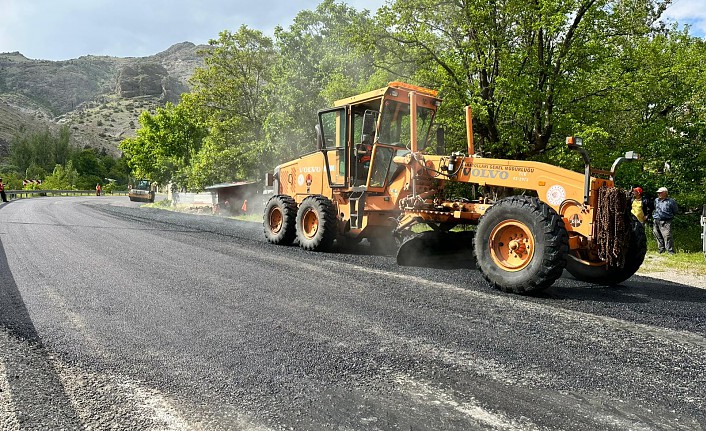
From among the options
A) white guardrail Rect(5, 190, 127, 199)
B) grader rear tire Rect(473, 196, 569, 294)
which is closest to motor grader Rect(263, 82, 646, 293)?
grader rear tire Rect(473, 196, 569, 294)

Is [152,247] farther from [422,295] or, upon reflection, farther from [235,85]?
[235,85]

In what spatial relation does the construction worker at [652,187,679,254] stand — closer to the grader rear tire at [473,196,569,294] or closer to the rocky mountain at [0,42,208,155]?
the grader rear tire at [473,196,569,294]

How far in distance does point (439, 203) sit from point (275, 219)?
4119 mm

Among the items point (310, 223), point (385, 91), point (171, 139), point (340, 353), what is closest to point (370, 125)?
point (385, 91)

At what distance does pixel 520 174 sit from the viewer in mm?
5980

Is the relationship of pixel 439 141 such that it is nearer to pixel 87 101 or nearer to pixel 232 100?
pixel 232 100

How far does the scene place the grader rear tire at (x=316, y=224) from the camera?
838cm

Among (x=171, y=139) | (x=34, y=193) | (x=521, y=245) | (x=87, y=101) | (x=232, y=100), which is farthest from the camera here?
(x=87, y=101)

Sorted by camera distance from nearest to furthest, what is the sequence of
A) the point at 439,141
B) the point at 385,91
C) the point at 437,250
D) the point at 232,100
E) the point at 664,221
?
1. the point at 437,250
2. the point at 385,91
3. the point at 439,141
4. the point at 664,221
5. the point at 232,100

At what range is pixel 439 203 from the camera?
7.17 meters

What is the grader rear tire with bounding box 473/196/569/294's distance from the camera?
16.3ft

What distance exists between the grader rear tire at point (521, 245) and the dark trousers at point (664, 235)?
24.8 feet

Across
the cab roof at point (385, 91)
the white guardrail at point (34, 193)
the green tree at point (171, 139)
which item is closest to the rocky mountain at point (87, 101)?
the white guardrail at point (34, 193)

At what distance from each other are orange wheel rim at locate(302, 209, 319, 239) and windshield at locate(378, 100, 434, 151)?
2.03m
